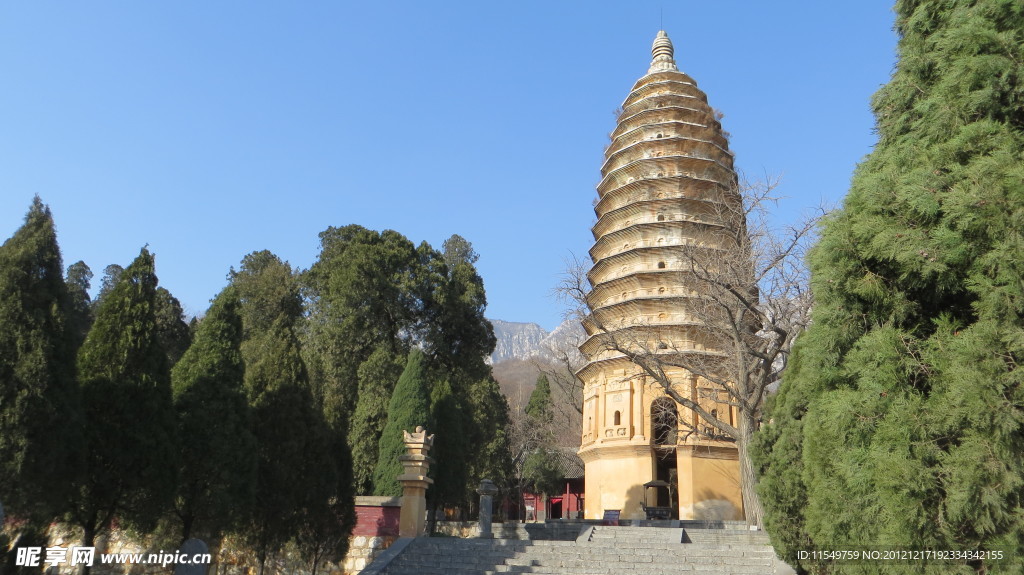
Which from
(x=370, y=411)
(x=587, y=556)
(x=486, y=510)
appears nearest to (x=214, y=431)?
(x=587, y=556)

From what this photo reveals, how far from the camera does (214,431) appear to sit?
12.4 metres

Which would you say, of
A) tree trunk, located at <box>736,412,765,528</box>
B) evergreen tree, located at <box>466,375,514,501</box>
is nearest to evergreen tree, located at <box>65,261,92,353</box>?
evergreen tree, located at <box>466,375,514,501</box>

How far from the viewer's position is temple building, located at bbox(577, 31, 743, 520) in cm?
2219

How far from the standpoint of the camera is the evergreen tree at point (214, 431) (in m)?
12.1

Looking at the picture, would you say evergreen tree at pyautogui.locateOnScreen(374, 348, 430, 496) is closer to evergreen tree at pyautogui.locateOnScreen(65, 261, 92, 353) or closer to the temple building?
the temple building

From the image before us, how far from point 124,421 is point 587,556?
8304mm

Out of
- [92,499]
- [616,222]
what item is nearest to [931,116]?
[92,499]

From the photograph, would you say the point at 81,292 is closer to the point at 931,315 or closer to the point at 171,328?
the point at 171,328

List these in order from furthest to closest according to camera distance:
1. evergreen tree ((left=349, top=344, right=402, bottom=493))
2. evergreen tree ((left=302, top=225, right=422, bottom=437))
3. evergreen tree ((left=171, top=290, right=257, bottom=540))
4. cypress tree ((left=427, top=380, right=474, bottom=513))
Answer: evergreen tree ((left=302, top=225, right=422, bottom=437)), evergreen tree ((left=349, top=344, right=402, bottom=493)), cypress tree ((left=427, top=380, right=474, bottom=513)), evergreen tree ((left=171, top=290, right=257, bottom=540))

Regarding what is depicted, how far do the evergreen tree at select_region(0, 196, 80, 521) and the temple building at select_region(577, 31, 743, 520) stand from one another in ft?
47.6

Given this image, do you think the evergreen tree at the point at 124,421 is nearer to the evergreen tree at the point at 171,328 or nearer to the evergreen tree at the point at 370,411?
the evergreen tree at the point at 370,411

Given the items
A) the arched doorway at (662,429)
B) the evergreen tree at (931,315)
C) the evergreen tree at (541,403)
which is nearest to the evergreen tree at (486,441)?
the arched doorway at (662,429)

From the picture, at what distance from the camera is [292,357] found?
15398 millimetres

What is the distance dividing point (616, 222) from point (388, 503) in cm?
1345
